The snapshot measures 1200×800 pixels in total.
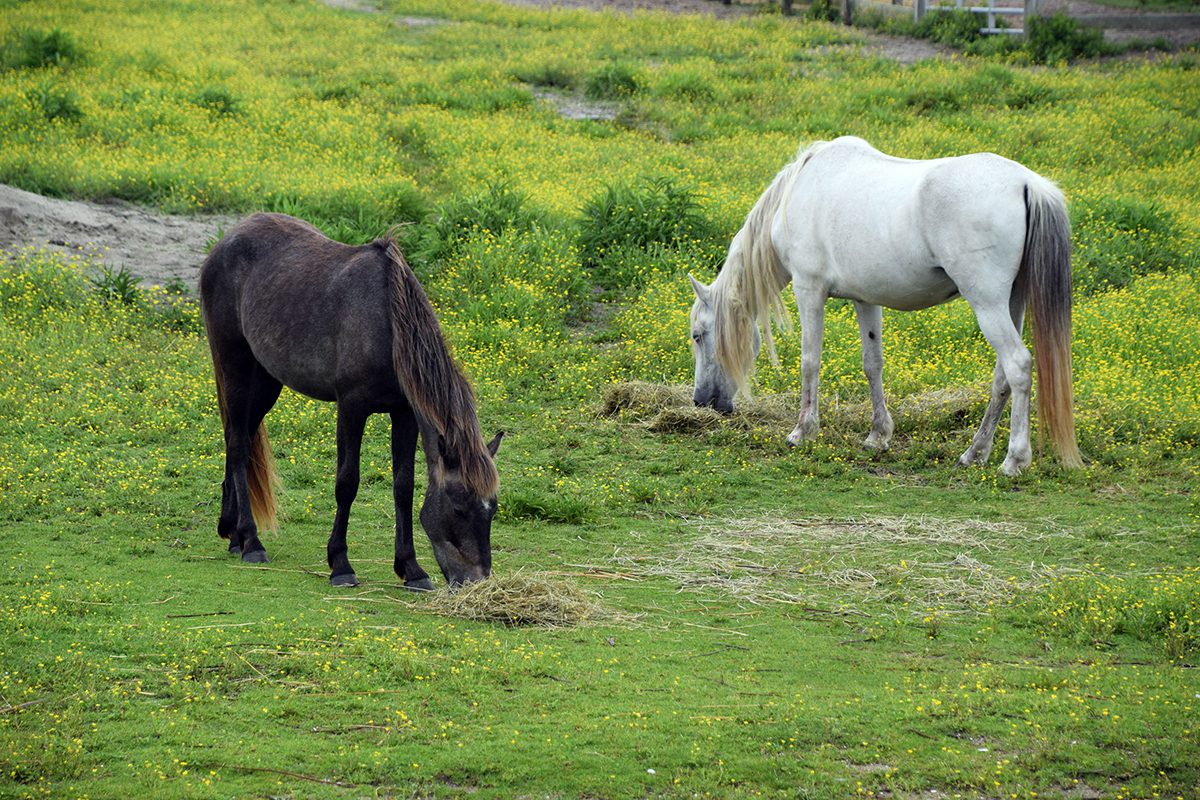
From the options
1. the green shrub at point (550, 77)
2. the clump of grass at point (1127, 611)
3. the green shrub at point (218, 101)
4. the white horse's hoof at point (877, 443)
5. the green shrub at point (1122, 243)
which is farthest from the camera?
the green shrub at point (550, 77)

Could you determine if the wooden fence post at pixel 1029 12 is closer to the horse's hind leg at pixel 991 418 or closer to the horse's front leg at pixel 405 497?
the horse's hind leg at pixel 991 418

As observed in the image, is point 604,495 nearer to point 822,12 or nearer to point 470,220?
point 470,220

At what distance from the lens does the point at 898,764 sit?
4508mm

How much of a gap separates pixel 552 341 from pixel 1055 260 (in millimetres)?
4992

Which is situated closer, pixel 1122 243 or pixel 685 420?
pixel 685 420

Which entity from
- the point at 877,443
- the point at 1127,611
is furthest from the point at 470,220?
the point at 1127,611

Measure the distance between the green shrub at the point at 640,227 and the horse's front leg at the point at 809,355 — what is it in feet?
13.1

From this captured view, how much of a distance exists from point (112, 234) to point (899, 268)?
8.64 metres

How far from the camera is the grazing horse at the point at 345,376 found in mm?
6219

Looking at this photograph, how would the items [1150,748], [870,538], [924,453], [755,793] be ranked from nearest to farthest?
[755,793] < [1150,748] < [870,538] < [924,453]

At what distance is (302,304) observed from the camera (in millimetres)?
6816

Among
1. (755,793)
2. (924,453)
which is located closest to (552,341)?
(924,453)

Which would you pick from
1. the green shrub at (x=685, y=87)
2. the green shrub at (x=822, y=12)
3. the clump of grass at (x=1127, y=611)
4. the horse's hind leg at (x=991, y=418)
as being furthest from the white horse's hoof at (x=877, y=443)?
the green shrub at (x=822, y=12)

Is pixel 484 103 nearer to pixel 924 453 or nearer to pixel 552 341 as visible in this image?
pixel 552 341
